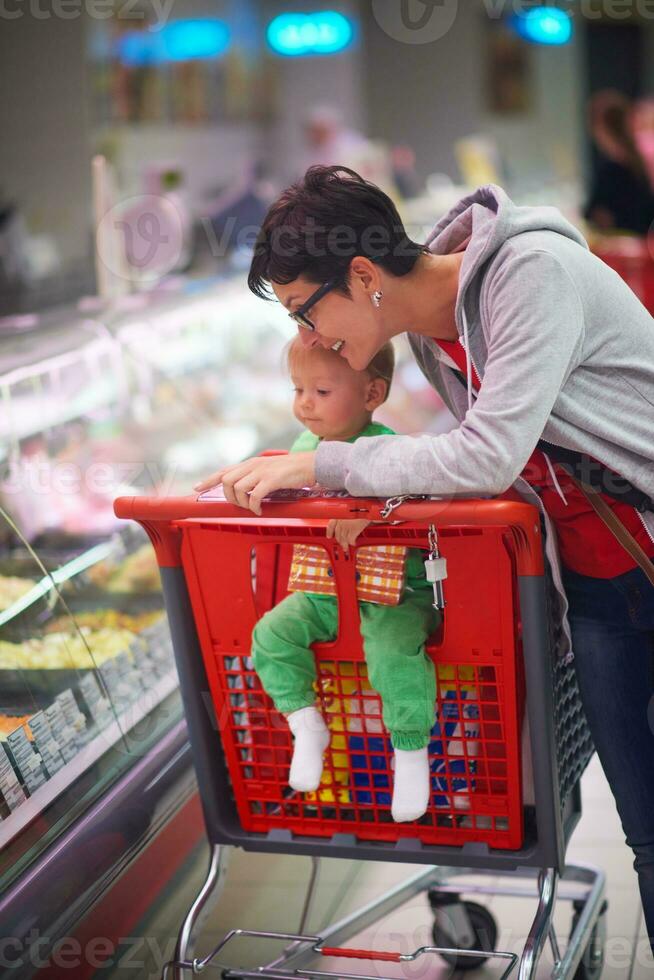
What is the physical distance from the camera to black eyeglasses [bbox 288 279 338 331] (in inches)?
80.3

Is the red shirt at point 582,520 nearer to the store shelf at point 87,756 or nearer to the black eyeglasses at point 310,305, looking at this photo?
the black eyeglasses at point 310,305

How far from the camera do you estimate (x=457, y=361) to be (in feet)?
7.16

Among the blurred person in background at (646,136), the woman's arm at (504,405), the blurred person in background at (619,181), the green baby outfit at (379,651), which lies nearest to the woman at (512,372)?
the woman's arm at (504,405)

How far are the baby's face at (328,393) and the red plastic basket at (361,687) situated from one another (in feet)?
0.95

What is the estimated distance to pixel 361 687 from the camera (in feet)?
7.30

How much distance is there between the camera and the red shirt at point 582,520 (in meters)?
2.15

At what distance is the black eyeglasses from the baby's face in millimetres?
218

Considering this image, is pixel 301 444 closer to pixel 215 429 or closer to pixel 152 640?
pixel 152 640

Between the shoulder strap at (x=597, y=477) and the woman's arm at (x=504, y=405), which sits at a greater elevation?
the woman's arm at (x=504, y=405)

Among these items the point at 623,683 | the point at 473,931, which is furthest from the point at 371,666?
the point at 473,931

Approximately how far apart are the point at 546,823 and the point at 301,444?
38.3 inches

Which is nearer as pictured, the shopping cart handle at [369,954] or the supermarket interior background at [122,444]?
the shopping cart handle at [369,954]

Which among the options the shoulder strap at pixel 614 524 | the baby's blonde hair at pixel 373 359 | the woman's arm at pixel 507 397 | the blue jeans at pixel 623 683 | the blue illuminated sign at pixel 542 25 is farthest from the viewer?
the blue illuminated sign at pixel 542 25

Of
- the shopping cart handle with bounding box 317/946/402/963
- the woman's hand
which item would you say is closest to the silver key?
the woman's hand
